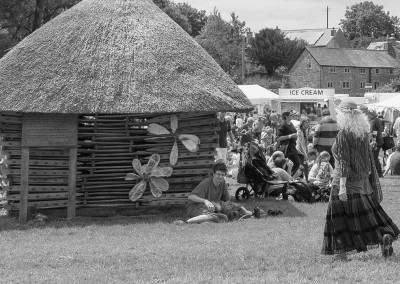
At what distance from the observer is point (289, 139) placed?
59.0 ft

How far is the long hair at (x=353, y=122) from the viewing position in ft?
29.9

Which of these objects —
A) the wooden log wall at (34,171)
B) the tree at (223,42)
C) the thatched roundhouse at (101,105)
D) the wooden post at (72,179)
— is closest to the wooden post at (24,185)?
the thatched roundhouse at (101,105)

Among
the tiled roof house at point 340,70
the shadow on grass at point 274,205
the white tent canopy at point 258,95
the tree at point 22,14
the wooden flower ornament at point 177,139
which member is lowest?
the shadow on grass at point 274,205

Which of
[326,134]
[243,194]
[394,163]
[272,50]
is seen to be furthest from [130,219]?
[272,50]

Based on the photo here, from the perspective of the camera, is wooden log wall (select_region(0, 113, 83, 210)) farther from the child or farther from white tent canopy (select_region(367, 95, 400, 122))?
white tent canopy (select_region(367, 95, 400, 122))

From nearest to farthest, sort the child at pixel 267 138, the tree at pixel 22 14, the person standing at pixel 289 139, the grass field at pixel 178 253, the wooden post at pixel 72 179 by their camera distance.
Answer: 1. the grass field at pixel 178 253
2. the wooden post at pixel 72 179
3. the person standing at pixel 289 139
4. the child at pixel 267 138
5. the tree at pixel 22 14

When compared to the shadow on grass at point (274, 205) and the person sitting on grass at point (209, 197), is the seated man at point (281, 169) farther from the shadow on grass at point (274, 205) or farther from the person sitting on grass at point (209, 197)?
the person sitting on grass at point (209, 197)

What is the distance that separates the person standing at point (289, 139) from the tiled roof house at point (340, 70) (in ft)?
222

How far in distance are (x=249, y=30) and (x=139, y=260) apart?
9201 cm

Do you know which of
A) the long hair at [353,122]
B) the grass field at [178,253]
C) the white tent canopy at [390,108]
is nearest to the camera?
the grass field at [178,253]

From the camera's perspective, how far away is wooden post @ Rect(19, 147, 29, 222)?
13.3 m

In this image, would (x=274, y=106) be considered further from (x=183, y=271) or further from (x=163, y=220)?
(x=183, y=271)

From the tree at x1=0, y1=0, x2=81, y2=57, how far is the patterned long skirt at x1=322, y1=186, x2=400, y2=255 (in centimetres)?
2652

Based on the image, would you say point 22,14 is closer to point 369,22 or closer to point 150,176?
point 150,176
